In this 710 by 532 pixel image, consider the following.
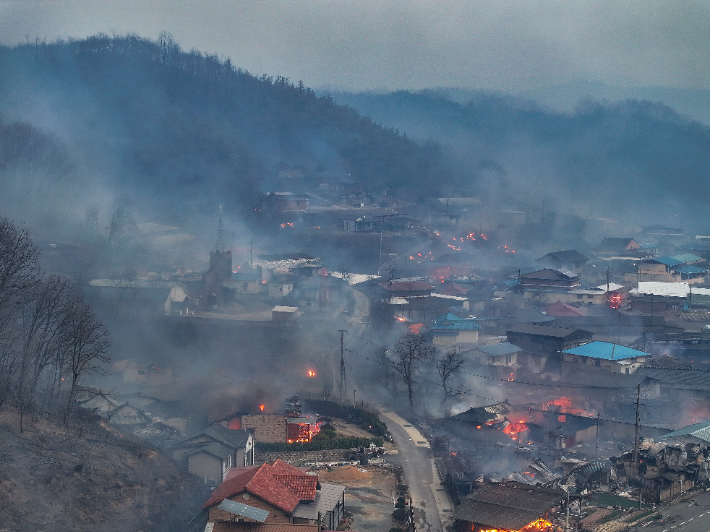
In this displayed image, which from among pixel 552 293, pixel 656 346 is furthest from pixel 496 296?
pixel 656 346

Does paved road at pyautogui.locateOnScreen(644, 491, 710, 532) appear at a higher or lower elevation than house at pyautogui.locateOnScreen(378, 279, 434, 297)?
lower

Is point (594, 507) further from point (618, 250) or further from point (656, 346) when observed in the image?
point (618, 250)

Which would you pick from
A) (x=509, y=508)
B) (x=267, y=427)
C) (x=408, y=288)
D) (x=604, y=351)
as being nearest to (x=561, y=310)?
(x=408, y=288)

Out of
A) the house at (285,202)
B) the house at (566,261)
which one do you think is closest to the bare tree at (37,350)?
the house at (566,261)

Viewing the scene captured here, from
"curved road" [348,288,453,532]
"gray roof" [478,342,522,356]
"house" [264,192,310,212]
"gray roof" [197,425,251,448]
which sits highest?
"house" [264,192,310,212]

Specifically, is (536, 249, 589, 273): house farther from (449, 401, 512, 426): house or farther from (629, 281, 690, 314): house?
(449, 401, 512, 426): house

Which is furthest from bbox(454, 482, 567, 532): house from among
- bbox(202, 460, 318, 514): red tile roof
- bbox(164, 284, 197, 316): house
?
bbox(164, 284, 197, 316): house

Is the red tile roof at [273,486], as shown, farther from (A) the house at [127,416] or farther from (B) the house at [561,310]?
(B) the house at [561,310]

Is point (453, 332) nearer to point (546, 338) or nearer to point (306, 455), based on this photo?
point (546, 338)
